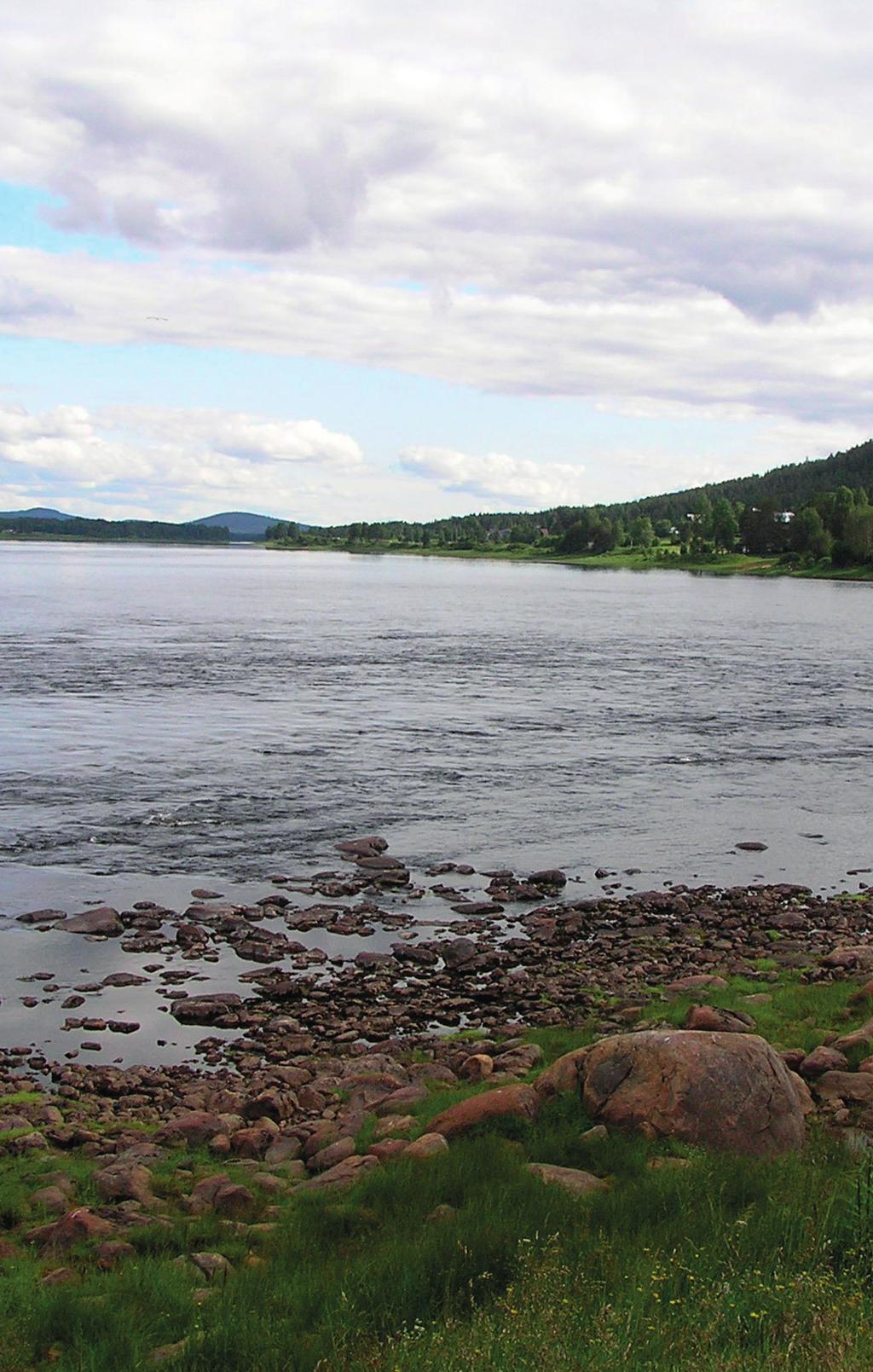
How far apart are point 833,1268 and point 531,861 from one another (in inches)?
706

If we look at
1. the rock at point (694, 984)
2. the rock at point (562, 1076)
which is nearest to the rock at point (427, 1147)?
the rock at point (562, 1076)

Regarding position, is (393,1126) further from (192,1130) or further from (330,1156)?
(192,1130)

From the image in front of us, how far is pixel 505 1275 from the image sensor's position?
336 inches

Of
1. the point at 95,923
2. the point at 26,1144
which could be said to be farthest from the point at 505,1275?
the point at 95,923

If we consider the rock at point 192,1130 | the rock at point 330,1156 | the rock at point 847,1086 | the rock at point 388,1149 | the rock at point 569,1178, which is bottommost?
the rock at point 192,1130

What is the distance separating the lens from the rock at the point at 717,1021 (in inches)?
555

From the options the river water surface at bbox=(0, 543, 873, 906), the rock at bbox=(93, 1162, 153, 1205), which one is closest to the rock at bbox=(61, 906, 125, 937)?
the river water surface at bbox=(0, 543, 873, 906)

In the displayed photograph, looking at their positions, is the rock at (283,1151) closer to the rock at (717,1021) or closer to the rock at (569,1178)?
the rock at (569,1178)

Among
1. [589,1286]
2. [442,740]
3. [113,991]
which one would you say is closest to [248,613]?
[442,740]

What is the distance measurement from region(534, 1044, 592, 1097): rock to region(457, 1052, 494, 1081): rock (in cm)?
172

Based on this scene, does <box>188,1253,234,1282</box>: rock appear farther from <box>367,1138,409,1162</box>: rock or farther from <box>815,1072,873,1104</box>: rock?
<box>815,1072,873,1104</box>: rock

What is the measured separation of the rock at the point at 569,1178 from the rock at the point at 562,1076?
1.66 metres

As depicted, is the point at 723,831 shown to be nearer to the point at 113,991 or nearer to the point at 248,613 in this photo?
the point at 113,991

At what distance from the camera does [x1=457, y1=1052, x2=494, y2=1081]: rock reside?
567 inches
